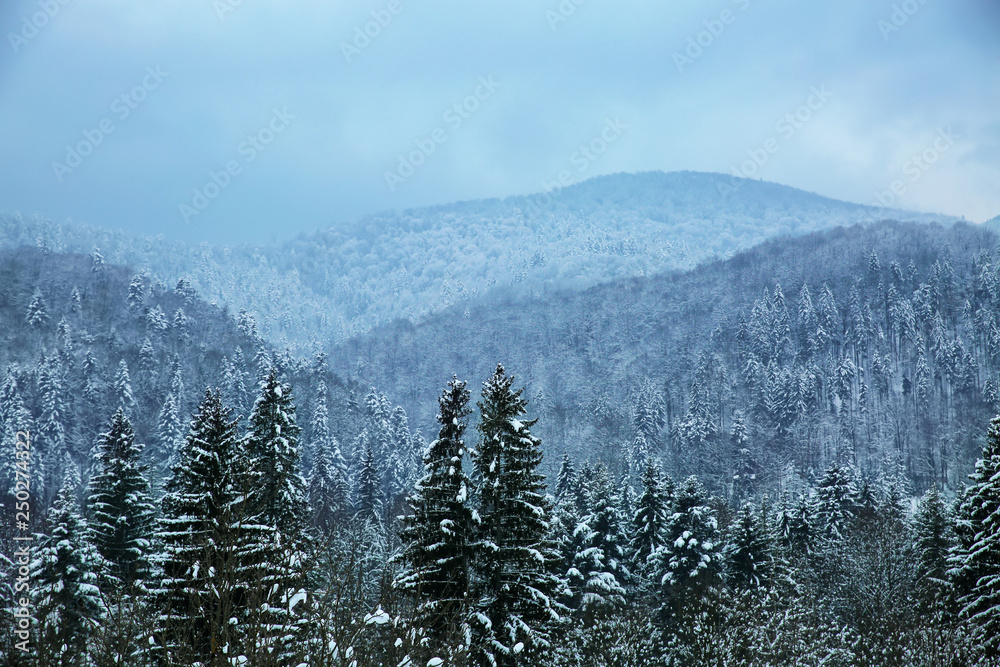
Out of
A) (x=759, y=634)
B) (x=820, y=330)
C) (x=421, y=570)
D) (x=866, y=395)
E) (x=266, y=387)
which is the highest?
(x=820, y=330)

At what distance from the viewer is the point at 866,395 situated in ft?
491

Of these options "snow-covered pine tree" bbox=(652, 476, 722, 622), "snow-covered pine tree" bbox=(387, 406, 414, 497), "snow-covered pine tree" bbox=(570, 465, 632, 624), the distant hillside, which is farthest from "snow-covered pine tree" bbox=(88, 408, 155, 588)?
the distant hillside

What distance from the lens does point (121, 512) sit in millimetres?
28594

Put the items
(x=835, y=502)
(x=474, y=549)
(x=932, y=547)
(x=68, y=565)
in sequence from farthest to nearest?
(x=835, y=502) < (x=932, y=547) < (x=68, y=565) < (x=474, y=549)

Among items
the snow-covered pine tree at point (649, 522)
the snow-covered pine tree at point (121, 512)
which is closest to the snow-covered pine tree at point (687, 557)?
the snow-covered pine tree at point (649, 522)

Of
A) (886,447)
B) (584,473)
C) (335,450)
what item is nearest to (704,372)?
(886,447)

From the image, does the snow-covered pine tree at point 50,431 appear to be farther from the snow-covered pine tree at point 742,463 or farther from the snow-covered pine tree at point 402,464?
the snow-covered pine tree at point 742,463

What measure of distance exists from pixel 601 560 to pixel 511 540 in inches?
708

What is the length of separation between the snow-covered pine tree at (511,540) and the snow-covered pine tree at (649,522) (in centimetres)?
1922

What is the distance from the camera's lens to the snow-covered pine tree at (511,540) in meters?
17.3

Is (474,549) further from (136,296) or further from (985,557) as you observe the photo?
(136,296)

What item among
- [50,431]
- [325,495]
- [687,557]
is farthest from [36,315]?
[687,557]

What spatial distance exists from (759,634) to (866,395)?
14154 cm

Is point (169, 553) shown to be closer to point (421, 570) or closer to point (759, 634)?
point (421, 570)
